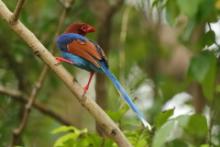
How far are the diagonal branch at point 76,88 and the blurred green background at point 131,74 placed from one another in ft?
0.58

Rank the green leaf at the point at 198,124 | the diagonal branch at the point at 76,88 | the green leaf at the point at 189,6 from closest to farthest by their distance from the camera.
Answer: the diagonal branch at the point at 76,88 → the green leaf at the point at 198,124 → the green leaf at the point at 189,6

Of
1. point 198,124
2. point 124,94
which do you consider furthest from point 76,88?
point 198,124

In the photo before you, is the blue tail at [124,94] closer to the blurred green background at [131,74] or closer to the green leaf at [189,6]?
the blurred green background at [131,74]

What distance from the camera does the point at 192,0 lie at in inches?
133

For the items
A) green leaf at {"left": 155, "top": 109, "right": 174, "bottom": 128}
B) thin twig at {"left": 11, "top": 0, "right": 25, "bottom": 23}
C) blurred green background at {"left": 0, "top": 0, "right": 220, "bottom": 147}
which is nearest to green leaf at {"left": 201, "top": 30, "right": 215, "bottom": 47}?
blurred green background at {"left": 0, "top": 0, "right": 220, "bottom": 147}

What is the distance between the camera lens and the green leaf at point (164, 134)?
293 cm

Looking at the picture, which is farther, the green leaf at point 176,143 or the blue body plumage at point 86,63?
the green leaf at point 176,143

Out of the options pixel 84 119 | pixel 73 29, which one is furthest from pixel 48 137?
pixel 73 29

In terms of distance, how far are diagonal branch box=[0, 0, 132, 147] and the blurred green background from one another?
18 cm

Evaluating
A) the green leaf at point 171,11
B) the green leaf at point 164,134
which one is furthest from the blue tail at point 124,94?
the green leaf at point 171,11

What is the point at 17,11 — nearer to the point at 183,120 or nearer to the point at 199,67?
the point at 183,120

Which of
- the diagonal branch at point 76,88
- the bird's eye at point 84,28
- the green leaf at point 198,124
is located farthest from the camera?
the bird's eye at point 84,28

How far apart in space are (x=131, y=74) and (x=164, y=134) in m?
1.95

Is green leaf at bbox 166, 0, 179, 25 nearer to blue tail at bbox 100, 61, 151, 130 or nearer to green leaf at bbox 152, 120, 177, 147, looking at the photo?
blue tail at bbox 100, 61, 151, 130
